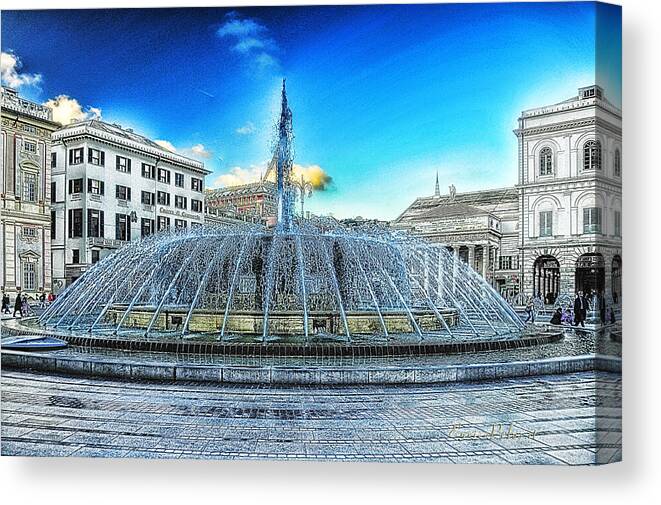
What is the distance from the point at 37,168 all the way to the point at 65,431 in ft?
11.9

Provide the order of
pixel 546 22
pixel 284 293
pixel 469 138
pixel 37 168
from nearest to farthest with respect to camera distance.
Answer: pixel 546 22, pixel 37 168, pixel 284 293, pixel 469 138

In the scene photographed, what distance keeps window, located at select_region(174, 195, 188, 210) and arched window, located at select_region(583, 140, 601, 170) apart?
5.63m

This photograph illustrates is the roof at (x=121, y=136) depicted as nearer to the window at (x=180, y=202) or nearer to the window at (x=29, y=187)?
the window at (x=180, y=202)

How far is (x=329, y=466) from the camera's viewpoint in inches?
220

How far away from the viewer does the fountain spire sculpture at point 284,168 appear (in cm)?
925

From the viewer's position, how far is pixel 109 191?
8578 millimetres

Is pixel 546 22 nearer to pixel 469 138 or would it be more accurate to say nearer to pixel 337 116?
pixel 469 138

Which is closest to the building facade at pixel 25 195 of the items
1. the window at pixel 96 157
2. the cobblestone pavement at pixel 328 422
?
the window at pixel 96 157

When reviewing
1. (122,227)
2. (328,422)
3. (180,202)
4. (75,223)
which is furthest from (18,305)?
(328,422)

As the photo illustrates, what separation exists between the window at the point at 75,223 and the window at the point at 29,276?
73 centimetres

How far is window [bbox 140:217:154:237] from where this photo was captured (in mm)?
8562

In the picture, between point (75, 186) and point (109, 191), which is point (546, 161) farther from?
point (75, 186)

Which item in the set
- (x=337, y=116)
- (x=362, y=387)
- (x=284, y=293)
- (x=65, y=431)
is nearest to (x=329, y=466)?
(x=362, y=387)
